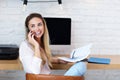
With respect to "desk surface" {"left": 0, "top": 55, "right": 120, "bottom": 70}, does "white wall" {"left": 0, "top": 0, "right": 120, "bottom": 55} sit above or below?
above

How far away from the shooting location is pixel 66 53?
2814mm

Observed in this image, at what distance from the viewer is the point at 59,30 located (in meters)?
2.65

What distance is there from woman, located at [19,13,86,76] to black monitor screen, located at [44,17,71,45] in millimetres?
349

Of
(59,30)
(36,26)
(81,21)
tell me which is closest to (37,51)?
(36,26)

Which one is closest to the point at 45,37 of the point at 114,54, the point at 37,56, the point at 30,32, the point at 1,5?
the point at 30,32

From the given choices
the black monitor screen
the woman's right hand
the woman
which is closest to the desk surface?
the woman

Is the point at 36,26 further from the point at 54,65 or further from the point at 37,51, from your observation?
the point at 54,65

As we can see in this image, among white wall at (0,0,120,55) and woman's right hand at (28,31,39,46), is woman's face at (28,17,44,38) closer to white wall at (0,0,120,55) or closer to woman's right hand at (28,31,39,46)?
woman's right hand at (28,31,39,46)

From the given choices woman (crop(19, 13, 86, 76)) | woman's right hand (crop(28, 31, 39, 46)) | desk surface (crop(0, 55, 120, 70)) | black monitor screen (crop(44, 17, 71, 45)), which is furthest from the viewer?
Result: black monitor screen (crop(44, 17, 71, 45))

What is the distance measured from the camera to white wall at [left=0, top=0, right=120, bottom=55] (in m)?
2.73

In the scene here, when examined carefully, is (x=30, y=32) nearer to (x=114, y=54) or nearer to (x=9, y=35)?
(x=9, y=35)

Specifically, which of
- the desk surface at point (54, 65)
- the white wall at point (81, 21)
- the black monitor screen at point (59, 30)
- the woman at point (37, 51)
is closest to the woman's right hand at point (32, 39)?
the woman at point (37, 51)

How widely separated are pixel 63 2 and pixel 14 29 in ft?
1.95

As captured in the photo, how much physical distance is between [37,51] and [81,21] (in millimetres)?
942
